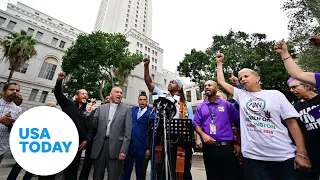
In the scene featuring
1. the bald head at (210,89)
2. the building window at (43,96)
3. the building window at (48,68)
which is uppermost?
the building window at (48,68)

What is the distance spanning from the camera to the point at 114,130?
2.86 m

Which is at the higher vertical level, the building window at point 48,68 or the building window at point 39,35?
the building window at point 39,35

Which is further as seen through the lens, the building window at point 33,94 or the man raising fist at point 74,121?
the building window at point 33,94

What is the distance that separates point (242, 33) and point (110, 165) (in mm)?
18469

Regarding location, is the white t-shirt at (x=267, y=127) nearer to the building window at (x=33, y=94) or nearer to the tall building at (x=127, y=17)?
the building window at (x=33, y=94)

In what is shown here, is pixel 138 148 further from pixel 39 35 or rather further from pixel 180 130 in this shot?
pixel 39 35

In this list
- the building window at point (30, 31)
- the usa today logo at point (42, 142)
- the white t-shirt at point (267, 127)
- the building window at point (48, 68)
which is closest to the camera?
the white t-shirt at point (267, 127)

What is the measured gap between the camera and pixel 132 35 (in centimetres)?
4100

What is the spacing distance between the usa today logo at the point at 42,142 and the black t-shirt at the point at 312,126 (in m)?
3.38

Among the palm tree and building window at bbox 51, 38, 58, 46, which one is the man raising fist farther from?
building window at bbox 51, 38, 58, 46

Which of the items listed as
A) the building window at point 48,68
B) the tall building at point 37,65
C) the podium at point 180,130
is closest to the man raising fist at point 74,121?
the podium at point 180,130

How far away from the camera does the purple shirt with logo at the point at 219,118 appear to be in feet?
7.50

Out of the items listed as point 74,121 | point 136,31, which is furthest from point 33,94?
point 136,31

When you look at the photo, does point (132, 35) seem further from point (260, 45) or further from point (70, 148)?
point (70, 148)
